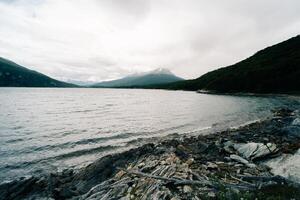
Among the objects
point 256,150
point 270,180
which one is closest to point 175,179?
point 270,180

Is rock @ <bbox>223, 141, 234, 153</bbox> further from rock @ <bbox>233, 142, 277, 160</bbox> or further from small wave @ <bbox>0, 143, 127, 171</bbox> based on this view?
small wave @ <bbox>0, 143, 127, 171</bbox>

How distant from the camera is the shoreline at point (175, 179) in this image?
32.7 ft

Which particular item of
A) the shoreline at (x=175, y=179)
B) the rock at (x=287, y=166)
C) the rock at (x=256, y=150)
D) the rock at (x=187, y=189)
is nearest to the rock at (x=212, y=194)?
the shoreline at (x=175, y=179)

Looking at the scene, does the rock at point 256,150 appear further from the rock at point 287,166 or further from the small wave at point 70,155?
the small wave at point 70,155

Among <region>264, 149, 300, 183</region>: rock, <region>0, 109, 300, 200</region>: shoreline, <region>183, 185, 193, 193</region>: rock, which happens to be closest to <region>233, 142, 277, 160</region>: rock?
<region>0, 109, 300, 200</region>: shoreline

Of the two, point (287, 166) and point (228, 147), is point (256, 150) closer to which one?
point (228, 147)

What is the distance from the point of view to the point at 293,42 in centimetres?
18800

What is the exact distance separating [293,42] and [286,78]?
90.6 metres

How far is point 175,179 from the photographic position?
11.0 metres

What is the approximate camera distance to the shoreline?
32.7 ft

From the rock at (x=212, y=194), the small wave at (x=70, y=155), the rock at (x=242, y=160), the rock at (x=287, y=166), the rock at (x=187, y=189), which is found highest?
the rock at (x=212, y=194)

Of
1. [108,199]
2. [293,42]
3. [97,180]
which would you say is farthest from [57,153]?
[293,42]

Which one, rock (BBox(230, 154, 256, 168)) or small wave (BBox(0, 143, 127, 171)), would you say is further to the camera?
small wave (BBox(0, 143, 127, 171))

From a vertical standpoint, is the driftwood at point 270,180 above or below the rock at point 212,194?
below
